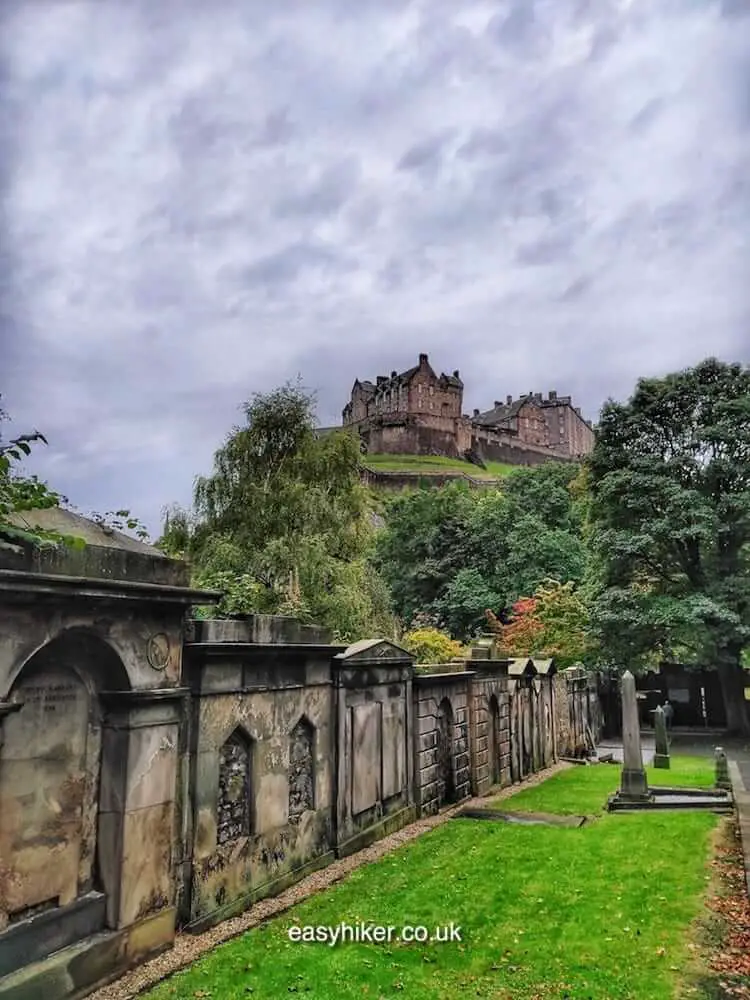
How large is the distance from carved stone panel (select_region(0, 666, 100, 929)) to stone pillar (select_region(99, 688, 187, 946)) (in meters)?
0.17

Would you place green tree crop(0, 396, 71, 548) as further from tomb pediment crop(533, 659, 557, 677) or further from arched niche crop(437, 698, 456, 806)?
tomb pediment crop(533, 659, 557, 677)

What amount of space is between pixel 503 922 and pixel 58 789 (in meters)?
5.16

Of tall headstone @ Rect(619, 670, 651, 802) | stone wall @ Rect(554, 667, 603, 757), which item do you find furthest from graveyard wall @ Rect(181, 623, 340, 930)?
stone wall @ Rect(554, 667, 603, 757)

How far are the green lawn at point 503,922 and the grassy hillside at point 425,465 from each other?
7744 centimetres

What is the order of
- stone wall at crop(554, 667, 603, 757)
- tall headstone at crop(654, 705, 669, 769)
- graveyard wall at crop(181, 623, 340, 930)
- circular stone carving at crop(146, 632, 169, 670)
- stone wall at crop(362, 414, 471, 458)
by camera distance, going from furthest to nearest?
1. stone wall at crop(362, 414, 471, 458)
2. stone wall at crop(554, 667, 603, 757)
3. tall headstone at crop(654, 705, 669, 769)
4. graveyard wall at crop(181, 623, 340, 930)
5. circular stone carving at crop(146, 632, 169, 670)

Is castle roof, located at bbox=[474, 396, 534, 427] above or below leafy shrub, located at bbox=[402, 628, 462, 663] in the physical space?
above

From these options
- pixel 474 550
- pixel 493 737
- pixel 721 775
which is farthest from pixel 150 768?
pixel 474 550

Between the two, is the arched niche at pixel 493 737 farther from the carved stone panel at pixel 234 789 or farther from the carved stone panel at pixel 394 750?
the carved stone panel at pixel 234 789

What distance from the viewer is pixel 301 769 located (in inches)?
404

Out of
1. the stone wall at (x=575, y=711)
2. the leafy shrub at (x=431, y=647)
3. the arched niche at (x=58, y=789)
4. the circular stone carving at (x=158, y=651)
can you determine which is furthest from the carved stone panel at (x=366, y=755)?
the leafy shrub at (x=431, y=647)

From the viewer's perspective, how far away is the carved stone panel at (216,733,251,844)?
27.8 feet

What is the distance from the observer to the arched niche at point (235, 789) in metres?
8.48

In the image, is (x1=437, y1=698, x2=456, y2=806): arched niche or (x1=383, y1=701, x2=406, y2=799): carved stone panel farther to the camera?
(x1=437, y1=698, x2=456, y2=806): arched niche

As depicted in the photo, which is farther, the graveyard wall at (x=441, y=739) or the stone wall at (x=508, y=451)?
the stone wall at (x=508, y=451)
